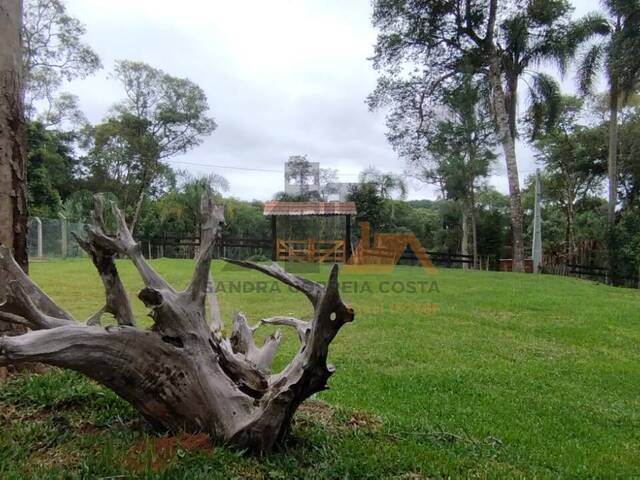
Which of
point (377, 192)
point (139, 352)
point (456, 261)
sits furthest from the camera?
point (377, 192)

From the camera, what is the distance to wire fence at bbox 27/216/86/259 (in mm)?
15500

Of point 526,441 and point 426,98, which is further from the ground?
point 426,98

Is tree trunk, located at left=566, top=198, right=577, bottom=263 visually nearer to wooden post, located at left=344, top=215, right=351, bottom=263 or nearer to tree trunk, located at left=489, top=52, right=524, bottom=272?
tree trunk, located at left=489, top=52, right=524, bottom=272

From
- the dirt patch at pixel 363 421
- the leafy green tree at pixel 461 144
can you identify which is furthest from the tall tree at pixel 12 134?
the leafy green tree at pixel 461 144

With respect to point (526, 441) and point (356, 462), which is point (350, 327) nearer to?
point (526, 441)

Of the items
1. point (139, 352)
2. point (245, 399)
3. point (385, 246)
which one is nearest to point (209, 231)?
point (139, 352)

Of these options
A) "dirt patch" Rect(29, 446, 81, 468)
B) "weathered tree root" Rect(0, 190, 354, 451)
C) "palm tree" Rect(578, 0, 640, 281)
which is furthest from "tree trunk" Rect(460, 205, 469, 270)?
"dirt patch" Rect(29, 446, 81, 468)

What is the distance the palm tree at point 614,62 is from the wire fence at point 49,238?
727 inches

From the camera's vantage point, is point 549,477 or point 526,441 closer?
point 549,477

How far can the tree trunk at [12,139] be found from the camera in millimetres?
2615

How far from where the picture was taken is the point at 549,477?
2.24 meters

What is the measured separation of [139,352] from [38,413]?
771 mm

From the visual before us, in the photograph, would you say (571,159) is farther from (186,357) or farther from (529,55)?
(186,357)

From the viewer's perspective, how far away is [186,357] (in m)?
1.98
